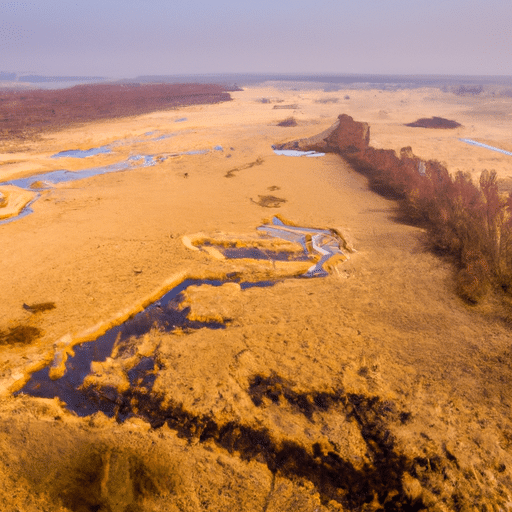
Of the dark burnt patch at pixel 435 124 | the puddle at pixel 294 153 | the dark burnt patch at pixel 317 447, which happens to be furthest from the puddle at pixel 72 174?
the dark burnt patch at pixel 435 124

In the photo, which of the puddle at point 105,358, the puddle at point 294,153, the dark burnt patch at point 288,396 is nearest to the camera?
the dark burnt patch at point 288,396

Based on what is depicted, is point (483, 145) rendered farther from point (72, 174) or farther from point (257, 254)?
point (72, 174)

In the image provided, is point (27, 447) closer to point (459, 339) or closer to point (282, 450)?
point (282, 450)

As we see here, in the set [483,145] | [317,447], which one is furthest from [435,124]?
[317,447]

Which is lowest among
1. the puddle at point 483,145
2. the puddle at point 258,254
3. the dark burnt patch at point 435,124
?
the puddle at point 258,254

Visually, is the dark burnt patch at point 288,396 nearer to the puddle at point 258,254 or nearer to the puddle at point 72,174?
the puddle at point 258,254

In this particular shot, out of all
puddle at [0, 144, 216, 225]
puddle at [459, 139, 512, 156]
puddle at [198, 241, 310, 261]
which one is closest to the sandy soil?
puddle at [198, 241, 310, 261]

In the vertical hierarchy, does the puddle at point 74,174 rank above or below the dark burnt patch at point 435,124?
below
